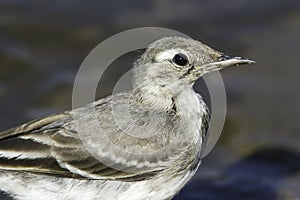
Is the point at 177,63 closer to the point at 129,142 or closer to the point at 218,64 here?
the point at 218,64

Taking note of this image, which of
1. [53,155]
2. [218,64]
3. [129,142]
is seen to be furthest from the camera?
[218,64]

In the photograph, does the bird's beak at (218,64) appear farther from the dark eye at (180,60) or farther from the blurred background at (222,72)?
the blurred background at (222,72)

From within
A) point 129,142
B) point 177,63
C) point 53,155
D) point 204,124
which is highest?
point 177,63

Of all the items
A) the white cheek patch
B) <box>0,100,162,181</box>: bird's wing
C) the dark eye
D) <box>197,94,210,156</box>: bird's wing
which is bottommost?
<box>0,100,162,181</box>: bird's wing

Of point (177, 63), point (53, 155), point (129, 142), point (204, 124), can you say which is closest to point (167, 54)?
point (177, 63)

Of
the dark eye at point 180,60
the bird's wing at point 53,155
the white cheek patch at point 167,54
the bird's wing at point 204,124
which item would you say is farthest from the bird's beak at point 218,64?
the bird's wing at point 53,155

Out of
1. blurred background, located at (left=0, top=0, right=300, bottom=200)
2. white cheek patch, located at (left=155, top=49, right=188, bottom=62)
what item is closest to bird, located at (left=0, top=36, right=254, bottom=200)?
white cheek patch, located at (left=155, top=49, right=188, bottom=62)

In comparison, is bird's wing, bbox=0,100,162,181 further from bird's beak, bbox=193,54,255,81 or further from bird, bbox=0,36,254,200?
bird's beak, bbox=193,54,255,81
